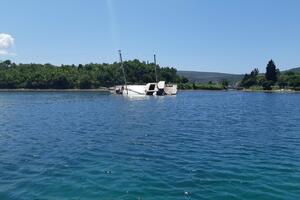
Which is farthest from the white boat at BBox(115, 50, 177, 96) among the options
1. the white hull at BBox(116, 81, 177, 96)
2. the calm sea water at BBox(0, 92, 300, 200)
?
the calm sea water at BBox(0, 92, 300, 200)

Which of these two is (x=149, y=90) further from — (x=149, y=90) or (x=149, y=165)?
(x=149, y=165)

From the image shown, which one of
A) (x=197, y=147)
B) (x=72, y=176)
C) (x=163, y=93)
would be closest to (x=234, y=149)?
(x=197, y=147)

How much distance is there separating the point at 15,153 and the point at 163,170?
1181cm

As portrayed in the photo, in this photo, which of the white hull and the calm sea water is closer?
the calm sea water

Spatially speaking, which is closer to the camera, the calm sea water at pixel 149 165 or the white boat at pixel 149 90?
the calm sea water at pixel 149 165

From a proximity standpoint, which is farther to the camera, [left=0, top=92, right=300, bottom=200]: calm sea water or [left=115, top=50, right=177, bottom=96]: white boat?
[left=115, top=50, right=177, bottom=96]: white boat

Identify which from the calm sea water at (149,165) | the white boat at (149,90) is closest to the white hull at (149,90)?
the white boat at (149,90)

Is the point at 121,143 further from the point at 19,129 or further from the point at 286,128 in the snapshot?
the point at 286,128

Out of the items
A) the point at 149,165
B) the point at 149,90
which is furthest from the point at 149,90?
the point at 149,165

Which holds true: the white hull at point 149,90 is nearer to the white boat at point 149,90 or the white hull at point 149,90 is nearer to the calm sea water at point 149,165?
the white boat at point 149,90

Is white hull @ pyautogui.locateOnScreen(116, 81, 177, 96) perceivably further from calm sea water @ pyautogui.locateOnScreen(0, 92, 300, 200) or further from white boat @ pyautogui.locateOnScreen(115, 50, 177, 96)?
calm sea water @ pyautogui.locateOnScreen(0, 92, 300, 200)

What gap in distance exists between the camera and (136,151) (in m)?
30.0

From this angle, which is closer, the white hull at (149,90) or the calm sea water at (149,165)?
the calm sea water at (149,165)

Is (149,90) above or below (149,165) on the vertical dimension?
above
